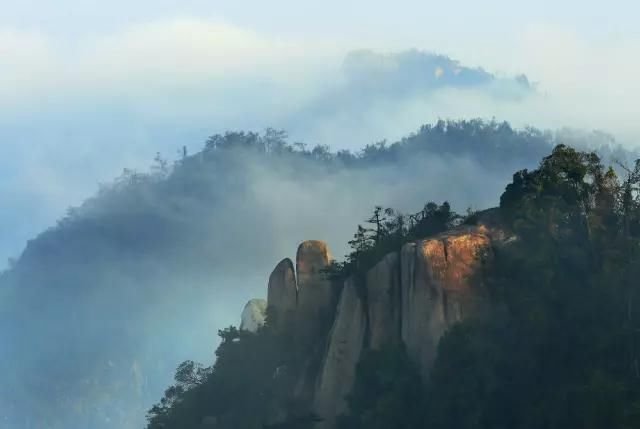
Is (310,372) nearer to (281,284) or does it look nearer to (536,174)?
(281,284)

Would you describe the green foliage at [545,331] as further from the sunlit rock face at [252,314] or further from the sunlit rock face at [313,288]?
the sunlit rock face at [252,314]

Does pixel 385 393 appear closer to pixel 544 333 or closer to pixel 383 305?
pixel 383 305

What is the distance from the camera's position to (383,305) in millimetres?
66062

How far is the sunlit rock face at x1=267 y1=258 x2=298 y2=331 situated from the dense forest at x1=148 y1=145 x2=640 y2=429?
8070mm

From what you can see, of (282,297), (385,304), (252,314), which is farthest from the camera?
(252,314)

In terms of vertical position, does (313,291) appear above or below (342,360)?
above

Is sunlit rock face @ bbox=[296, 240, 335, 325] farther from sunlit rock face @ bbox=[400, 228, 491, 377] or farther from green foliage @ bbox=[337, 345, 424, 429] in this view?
sunlit rock face @ bbox=[400, 228, 491, 377]

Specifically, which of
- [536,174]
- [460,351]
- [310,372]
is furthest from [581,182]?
[310,372]

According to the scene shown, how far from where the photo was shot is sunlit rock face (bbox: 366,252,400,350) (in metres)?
65.6

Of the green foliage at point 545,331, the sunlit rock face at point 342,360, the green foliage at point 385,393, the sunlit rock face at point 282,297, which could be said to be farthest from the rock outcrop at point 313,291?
the green foliage at point 545,331

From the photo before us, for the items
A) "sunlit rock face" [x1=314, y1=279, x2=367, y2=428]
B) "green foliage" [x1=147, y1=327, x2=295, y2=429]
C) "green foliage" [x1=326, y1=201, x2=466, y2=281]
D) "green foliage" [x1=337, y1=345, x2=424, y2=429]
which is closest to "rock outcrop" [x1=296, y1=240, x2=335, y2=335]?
"green foliage" [x1=326, y1=201, x2=466, y2=281]

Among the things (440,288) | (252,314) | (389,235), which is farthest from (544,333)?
(252,314)

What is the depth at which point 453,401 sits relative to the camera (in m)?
59.4

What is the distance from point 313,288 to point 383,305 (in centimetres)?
812
